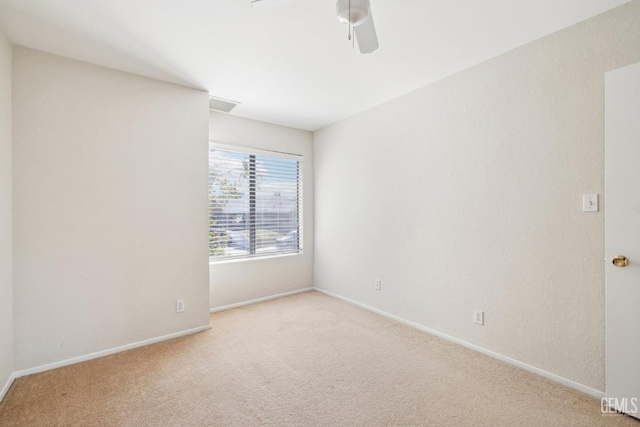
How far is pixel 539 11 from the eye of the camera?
183 centimetres

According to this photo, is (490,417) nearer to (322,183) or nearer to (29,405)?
(29,405)

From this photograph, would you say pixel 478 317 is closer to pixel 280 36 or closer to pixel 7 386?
pixel 280 36

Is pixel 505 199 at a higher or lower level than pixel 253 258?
higher

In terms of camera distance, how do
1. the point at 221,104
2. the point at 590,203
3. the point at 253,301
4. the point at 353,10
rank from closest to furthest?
the point at 353,10
the point at 590,203
the point at 221,104
the point at 253,301

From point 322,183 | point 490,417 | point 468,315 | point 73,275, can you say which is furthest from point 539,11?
point 73,275

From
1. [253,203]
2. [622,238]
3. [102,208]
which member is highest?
[253,203]

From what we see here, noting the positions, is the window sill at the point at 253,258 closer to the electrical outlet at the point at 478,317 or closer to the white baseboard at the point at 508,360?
the white baseboard at the point at 508,360

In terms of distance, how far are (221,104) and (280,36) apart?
5.05 ft

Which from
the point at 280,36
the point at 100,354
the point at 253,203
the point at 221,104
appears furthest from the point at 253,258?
the point at 280,36

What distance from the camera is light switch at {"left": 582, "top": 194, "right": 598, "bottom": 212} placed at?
74.4 inches

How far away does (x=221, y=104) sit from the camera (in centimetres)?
336

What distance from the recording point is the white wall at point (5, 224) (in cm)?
195

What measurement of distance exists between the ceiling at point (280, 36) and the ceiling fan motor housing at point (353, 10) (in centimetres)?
27

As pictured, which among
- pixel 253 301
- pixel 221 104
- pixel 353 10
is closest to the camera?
pixel 353 10
